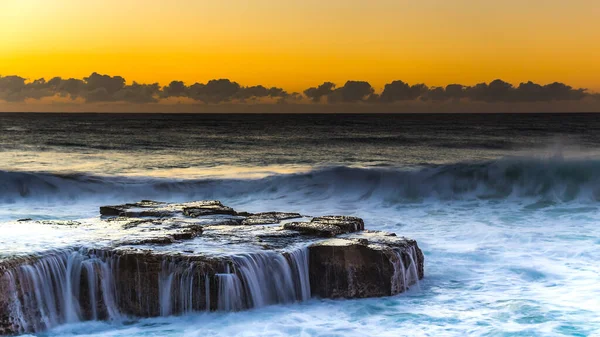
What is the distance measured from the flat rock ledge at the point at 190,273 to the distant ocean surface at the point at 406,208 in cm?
18

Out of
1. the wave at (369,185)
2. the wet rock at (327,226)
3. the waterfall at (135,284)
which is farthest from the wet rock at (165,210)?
the wave at (369,185)

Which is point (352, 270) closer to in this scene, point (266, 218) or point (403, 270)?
point (403, 270)

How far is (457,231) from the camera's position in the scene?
1129 cm

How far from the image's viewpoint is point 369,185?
18312 millimetres

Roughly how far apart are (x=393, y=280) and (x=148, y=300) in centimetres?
253

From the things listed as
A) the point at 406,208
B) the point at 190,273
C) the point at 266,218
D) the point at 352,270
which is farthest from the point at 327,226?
the point at 406,208

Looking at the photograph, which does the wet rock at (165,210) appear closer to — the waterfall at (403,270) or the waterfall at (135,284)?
the waterfall at (135,284)

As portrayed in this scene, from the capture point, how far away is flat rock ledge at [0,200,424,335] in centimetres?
612

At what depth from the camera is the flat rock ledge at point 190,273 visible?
6.12 m

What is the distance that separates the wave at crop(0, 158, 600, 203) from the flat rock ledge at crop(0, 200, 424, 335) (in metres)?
9.01

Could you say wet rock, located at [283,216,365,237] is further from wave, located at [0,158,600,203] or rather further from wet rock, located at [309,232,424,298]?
wave, located at [0,158,600,203]

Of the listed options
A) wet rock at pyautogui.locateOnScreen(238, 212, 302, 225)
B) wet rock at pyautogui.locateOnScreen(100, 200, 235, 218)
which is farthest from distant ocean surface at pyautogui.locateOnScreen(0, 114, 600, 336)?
wet rock at pyautogui.locateOnScreen(238, 212, 302, 225)

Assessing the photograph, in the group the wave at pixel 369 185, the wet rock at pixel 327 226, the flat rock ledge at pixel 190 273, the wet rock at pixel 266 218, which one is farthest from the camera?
the wave at pixel 369 185

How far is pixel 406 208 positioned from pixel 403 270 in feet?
25.0
